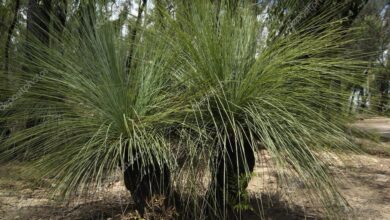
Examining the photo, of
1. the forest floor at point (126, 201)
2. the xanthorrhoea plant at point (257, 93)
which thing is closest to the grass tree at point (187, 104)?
the xanthorrhoea plant at point (257, 93)

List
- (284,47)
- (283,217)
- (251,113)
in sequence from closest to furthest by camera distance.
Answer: (251,113) < (284,47) < (283,217)

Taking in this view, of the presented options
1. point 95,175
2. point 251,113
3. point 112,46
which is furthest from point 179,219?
point 112,46

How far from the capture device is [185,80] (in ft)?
8.04

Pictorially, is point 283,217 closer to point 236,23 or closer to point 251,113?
point 251,113

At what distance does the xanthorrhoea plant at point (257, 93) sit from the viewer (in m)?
2.24

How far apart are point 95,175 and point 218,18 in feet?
3.92

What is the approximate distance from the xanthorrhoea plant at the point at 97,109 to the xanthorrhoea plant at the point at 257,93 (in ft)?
0.63

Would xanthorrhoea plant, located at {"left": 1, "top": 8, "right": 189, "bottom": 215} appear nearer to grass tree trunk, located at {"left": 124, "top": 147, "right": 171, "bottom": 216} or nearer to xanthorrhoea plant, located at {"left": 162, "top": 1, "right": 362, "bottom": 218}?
grass tree trunk, located at {"left": 124, "top": 147, "right": 171, "bottom": 216}

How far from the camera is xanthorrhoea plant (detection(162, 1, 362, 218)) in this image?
2.24m

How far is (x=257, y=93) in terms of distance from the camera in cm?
237

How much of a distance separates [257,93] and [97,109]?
0.92 m

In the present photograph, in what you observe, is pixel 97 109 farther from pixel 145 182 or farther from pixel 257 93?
pixel 257 93

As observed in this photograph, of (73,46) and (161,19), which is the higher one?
(161,19)

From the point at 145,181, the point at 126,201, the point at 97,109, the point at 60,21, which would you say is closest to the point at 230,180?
the point at 145,181
